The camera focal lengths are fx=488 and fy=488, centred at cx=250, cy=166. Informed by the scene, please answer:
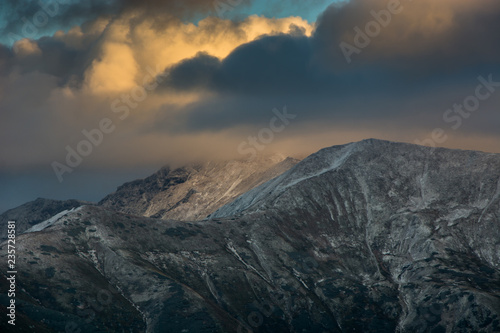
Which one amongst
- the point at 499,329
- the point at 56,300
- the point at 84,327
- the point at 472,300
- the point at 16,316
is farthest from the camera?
the point at 472,300

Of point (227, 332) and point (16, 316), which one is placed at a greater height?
point (16, 316)

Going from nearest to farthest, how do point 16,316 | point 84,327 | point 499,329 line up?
point 16,316 → point 84,327 → point 499,329

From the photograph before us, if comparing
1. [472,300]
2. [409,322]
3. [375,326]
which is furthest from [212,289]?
[472,300]

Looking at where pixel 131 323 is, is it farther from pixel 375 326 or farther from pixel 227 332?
pixel 375 326

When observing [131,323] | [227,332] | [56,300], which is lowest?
[227,332]

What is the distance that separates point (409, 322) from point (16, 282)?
149m

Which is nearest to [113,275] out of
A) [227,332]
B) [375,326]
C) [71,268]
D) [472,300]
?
[71,268]

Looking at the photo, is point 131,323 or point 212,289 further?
point 212,289

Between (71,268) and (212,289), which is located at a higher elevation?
(71,268)

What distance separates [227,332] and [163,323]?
71.4 feet

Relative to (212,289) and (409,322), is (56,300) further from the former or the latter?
(409,322)

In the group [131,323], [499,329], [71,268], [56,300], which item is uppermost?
[71,268]

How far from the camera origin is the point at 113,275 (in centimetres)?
18575

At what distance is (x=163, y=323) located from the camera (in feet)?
538
